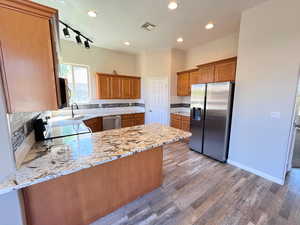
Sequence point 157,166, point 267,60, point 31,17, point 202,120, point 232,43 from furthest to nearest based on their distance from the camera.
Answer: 1. point 232,43
2. point 202,120
3. point 267,60
4. point 157,166
5. point 31,17

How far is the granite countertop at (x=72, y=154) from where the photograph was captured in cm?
93

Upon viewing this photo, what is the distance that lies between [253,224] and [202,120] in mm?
2051

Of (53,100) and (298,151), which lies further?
(298,151)

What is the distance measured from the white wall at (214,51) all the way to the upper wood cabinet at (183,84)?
0.52 meters

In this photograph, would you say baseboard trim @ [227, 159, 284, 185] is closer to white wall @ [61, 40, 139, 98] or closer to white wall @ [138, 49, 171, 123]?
white wall @ [138, 49, 171, 123]

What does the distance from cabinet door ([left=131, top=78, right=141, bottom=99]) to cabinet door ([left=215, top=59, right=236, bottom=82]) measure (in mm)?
2897

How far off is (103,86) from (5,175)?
3856 millimetres

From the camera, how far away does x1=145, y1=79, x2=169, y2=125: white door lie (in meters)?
4.63

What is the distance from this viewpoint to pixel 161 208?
176 centimetres

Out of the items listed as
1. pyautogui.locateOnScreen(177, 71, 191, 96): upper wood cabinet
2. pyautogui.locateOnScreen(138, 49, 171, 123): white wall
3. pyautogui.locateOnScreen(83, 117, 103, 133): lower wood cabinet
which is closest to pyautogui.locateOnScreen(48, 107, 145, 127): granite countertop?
pyautogui.locateOnScreen(83, 117, 103, 133): lower wood cabinet

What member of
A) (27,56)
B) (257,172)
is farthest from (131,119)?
(27,56)

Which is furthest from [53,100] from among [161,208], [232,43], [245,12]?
A: [232,43]

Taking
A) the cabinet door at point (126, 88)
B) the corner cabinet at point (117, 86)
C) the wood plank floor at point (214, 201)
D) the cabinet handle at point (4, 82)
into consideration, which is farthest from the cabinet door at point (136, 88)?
the cabinet handle at point (4, 82)

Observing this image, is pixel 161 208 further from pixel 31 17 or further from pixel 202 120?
pixel 31 17
